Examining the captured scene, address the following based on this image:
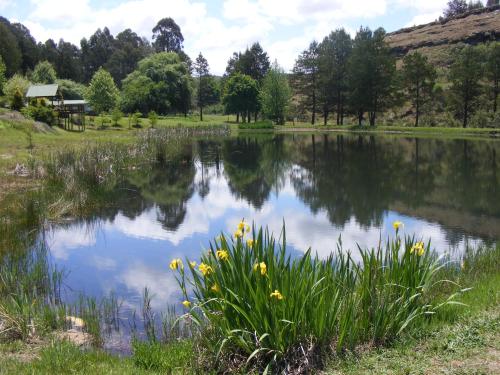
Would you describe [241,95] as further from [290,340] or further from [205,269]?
[290,340]

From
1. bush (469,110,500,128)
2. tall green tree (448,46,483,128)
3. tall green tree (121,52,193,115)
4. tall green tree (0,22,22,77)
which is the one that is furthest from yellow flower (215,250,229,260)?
tall green tree (0,22,22,77)

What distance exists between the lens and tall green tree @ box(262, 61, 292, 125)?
6956cm

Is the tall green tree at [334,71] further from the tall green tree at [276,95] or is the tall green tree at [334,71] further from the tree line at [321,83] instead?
the tall green tree at [276,95]

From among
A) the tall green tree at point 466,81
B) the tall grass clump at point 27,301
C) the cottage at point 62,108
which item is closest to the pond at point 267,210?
the tall grass clump at point 27,301

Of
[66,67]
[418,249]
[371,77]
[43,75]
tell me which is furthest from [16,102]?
[66,67]

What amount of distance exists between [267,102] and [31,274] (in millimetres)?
63937

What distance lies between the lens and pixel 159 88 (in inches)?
2835

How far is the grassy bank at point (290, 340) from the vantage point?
16.1ft

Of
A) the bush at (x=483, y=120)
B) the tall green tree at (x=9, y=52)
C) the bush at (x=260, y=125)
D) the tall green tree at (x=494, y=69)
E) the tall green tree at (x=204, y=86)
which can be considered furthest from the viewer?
the tall green tree at (x=204, y=86)

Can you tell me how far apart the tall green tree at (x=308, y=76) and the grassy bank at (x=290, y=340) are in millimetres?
A: 67969

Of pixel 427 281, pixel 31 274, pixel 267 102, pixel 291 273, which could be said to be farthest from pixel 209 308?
pixel 267 102

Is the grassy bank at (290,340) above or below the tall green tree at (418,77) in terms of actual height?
below

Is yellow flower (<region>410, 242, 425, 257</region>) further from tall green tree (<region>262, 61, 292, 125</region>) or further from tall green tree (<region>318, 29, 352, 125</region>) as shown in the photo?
tall green tree (<region>262, 61, 292, 125</region>)

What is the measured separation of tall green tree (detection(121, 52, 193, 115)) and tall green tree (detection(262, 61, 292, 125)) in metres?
12.4
